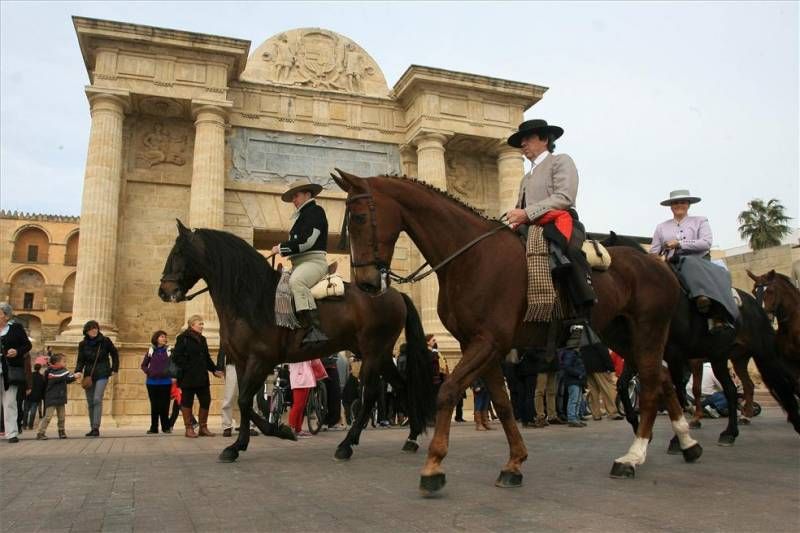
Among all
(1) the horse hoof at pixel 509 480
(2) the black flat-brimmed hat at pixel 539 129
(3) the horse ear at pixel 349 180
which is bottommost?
(1) the horse hoof at pixel 509 480

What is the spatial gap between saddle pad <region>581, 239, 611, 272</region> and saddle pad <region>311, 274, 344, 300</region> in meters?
2.91

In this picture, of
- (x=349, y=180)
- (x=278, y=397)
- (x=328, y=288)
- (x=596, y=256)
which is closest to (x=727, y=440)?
(x=596, y=256)

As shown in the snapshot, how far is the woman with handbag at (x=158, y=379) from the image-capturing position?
36.7ft

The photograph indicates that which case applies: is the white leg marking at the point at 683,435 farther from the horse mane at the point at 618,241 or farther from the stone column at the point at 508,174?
the stone column at the point at 508,174

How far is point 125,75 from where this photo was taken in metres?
16.5

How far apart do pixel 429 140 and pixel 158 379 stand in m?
11.2

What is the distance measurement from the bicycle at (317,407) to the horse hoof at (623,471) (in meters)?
6.59

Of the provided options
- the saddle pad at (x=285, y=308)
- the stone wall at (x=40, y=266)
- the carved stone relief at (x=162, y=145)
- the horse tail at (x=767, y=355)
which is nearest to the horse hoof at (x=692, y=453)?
the horse tail at (x=767, y=355)

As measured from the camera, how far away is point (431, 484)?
3844 mm

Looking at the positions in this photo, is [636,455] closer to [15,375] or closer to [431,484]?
[431,484]

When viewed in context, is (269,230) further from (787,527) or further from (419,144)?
(787,527)

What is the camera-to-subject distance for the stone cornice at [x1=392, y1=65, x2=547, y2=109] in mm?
18781

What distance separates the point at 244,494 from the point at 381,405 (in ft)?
27.0

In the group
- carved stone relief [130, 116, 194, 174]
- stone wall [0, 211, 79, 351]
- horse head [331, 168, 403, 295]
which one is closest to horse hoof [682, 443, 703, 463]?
horse head [331, 168, 403, 295]
